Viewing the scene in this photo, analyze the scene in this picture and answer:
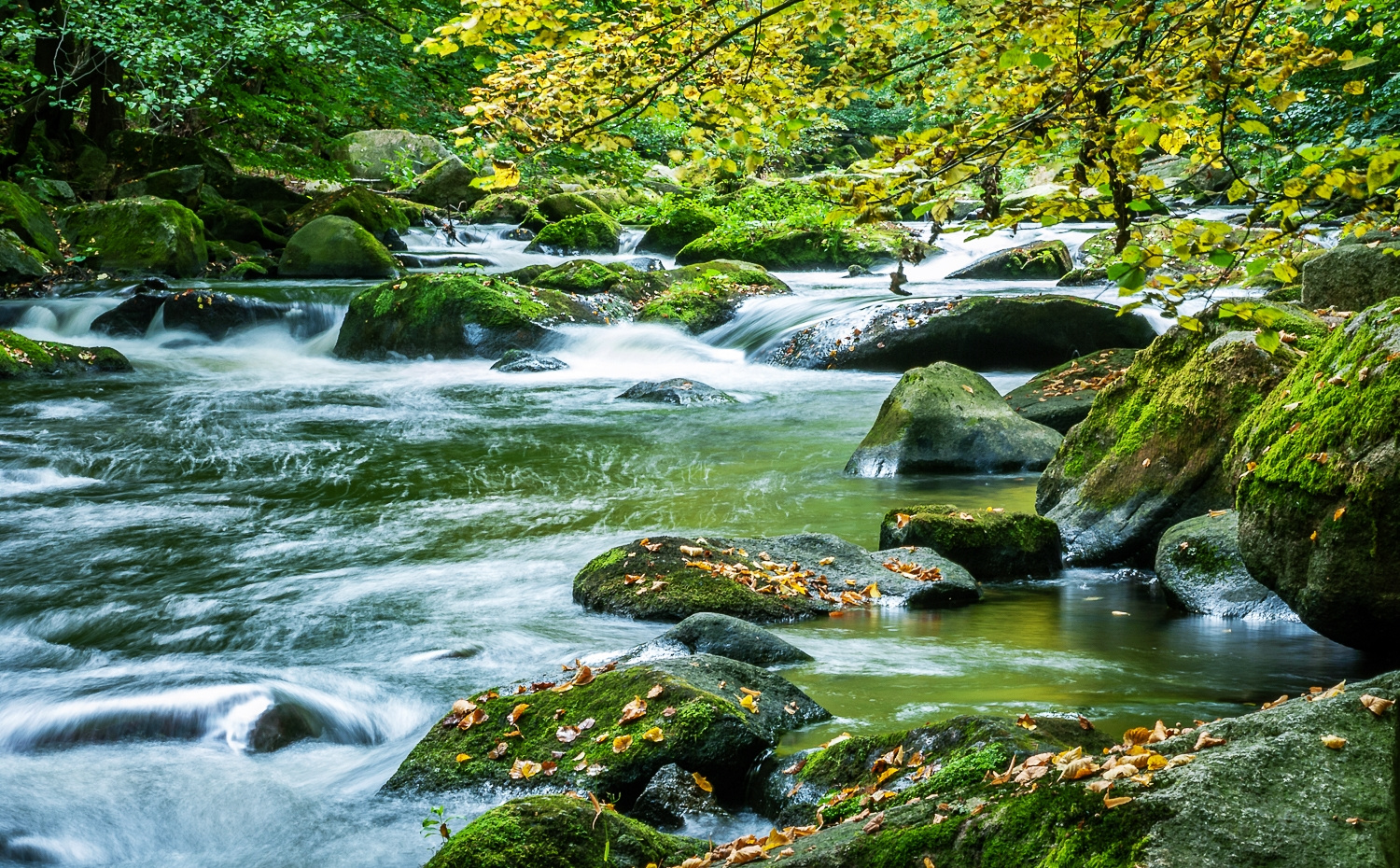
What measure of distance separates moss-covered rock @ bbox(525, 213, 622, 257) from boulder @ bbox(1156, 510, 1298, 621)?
64.1 ft

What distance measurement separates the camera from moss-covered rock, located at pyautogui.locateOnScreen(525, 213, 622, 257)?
23922mm

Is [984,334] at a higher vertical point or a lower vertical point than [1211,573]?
higher

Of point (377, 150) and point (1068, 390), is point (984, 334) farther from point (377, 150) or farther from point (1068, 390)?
point (377, 150)

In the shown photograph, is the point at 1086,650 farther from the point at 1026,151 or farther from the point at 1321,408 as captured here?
the point at 1026,151

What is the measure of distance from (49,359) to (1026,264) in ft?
49.6

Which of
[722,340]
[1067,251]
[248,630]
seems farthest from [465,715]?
[1067,251]

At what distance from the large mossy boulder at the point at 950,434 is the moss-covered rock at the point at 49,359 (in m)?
10.6

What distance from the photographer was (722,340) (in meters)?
16.4

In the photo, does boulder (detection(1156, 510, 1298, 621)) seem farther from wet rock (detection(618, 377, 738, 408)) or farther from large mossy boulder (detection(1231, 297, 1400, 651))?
wet rock (detection(618, 377, 738, 408))

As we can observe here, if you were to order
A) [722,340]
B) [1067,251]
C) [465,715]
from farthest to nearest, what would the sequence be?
[1067,251] → [722,340] → [465,715]

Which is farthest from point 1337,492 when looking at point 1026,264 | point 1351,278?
point 1026,264

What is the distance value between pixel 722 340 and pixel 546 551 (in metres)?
9.42

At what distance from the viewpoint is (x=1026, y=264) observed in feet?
61.5

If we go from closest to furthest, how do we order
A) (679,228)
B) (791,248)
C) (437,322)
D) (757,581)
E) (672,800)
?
(672,800)
(757,581)
(437,322)
(791,248)
(679,228)
